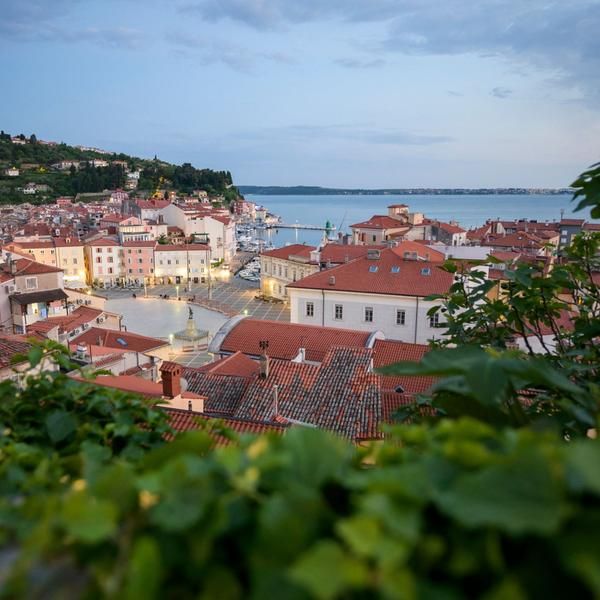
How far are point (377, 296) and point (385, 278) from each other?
1359mm

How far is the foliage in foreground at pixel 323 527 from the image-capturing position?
85 cm

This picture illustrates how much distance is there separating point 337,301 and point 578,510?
92.7ft

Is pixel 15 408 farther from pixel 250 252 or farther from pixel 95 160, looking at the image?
pixel 95 160

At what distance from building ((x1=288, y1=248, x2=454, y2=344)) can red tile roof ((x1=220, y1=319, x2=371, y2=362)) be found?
20.6 feet

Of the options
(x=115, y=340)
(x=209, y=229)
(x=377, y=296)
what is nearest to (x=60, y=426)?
(x=115, y=340)

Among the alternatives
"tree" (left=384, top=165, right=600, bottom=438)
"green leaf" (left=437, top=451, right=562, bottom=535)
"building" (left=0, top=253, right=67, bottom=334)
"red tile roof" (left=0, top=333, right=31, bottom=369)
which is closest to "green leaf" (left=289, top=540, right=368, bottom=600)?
"green leaf" (left=437, top=451, right=562, bottom=535)

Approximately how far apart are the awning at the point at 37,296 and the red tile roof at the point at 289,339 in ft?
52.0

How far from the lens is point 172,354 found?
1373 inches

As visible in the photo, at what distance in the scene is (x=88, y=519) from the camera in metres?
0.92

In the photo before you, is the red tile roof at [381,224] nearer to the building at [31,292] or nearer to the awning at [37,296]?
the building at [31,292]

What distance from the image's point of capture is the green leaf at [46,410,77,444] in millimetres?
2107

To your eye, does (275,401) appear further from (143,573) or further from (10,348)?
(143,573)

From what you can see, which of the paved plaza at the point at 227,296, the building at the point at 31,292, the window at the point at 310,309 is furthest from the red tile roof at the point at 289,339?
the paved plaza at the point at 227,296

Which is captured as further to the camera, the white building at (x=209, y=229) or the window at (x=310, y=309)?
the white building at (x=209, y=229)
